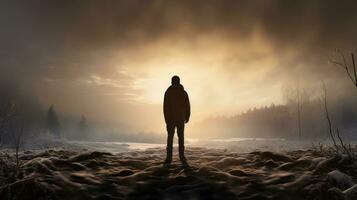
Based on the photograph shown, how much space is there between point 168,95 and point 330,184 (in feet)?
25.2

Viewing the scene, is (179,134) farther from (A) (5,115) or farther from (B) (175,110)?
(A) (5,115)

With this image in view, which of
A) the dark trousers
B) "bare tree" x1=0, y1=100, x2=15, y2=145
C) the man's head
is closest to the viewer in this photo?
"bare tree" x1=0, y1=100, x2=15, y2=145

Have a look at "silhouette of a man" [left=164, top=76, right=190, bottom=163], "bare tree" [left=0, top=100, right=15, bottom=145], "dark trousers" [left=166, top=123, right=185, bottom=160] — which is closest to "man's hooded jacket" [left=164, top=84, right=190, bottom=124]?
"silhouette of a man" [left=164, top=76, right=190, bottom=163]

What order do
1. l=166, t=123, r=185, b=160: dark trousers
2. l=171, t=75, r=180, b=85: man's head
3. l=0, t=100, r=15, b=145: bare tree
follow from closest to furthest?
l=0, t=100, r=15, b=145: bare tree, l=166, t=123, r=185, b=160: dark trousers, l=171, t=75, r=180, b=85: man's head

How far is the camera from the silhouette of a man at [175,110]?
15117mm

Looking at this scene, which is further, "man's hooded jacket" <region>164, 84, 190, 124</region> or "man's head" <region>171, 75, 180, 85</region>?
"man's head" <region>171, 75, 180, 85</region>

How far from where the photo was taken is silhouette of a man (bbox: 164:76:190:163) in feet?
49.6

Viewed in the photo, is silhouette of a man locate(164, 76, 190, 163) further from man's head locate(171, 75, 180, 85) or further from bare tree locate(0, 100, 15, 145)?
bare tree locate(0, 100, 15, 145)

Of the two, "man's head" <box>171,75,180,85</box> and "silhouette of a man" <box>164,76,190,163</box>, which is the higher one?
"man's head" <box>171,75,180,85</box>

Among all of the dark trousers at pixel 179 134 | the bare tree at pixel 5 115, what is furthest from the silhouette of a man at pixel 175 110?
the bare tree at pixel 5 115

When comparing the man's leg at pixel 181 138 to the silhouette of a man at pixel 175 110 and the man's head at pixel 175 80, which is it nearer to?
the silhouette of a man at pixel 175 110

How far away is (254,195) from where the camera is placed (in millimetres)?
9352

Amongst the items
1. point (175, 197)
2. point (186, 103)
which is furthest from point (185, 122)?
point (175, 197)

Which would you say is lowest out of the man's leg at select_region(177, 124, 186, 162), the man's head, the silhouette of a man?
the man's leg at select_region(177, 124, 186, 162)
